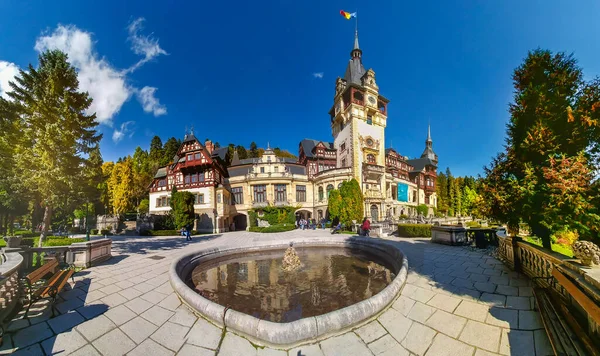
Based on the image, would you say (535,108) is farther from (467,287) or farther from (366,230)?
(366,230)

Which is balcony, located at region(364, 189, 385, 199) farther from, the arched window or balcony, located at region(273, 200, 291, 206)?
balcony, located at region(273, 200, 291, 206)

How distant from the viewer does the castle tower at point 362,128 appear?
31906 mm

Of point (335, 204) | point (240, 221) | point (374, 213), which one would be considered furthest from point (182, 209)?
point (374, 213)

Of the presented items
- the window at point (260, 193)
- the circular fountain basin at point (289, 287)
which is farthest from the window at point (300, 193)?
the circular fountain basin at point (289, 287)

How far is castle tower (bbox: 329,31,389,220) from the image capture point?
3191 cm

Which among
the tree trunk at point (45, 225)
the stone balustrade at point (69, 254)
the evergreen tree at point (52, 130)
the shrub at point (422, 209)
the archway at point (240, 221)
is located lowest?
the archway at point (240, 221)

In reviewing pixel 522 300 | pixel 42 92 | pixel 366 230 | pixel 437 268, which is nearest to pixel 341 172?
pixel 366 230

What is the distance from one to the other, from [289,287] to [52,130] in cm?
1551

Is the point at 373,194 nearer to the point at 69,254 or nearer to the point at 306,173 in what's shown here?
the point at 306,173

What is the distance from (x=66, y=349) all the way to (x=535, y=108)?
481 inches

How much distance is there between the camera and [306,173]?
3706cm

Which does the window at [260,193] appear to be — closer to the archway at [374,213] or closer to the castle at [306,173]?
the castle at [306,173]

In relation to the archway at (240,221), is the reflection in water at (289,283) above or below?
above

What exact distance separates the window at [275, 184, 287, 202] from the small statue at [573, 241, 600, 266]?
31492 mm
